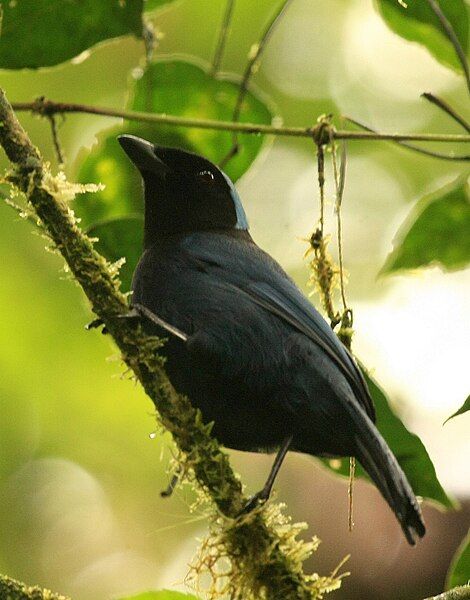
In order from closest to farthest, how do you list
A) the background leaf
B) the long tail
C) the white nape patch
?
the long tail
the background leaf
the white nape patch

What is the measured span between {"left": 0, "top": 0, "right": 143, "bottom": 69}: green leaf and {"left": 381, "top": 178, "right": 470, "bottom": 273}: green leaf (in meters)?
1.23

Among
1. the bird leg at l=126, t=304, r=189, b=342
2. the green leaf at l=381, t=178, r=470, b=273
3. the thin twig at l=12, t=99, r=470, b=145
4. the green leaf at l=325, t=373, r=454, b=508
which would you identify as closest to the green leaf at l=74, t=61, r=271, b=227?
the thin twig at l=12, t=99, r=470, b=145

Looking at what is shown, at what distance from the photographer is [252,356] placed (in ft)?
12.3

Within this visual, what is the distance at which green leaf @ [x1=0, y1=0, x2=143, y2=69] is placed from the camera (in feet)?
11.6

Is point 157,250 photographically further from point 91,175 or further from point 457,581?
point 457,581

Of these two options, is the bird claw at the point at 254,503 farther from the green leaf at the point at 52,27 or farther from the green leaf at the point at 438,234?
the green leaf at the point at 52,27

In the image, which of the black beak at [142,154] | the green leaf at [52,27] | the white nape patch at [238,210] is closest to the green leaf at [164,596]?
the black beak at [142,154]

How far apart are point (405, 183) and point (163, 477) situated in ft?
11.8

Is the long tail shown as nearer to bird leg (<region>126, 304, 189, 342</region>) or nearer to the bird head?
bird leg (<region>126, 304, 189, 342</region>)

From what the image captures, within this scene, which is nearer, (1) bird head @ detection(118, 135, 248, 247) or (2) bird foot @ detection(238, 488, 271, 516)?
(2) bird foot @ detection(238, 488, 271, 516)

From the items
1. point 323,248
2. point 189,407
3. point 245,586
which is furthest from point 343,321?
point 245,586

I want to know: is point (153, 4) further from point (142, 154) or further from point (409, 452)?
point (409, 452)

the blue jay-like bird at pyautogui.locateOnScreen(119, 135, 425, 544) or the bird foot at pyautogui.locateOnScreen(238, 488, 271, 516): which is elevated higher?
the blue jay-like bird at pyautogui.locateOnScreen(119, 135, 425, 544)

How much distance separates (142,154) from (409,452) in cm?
154
